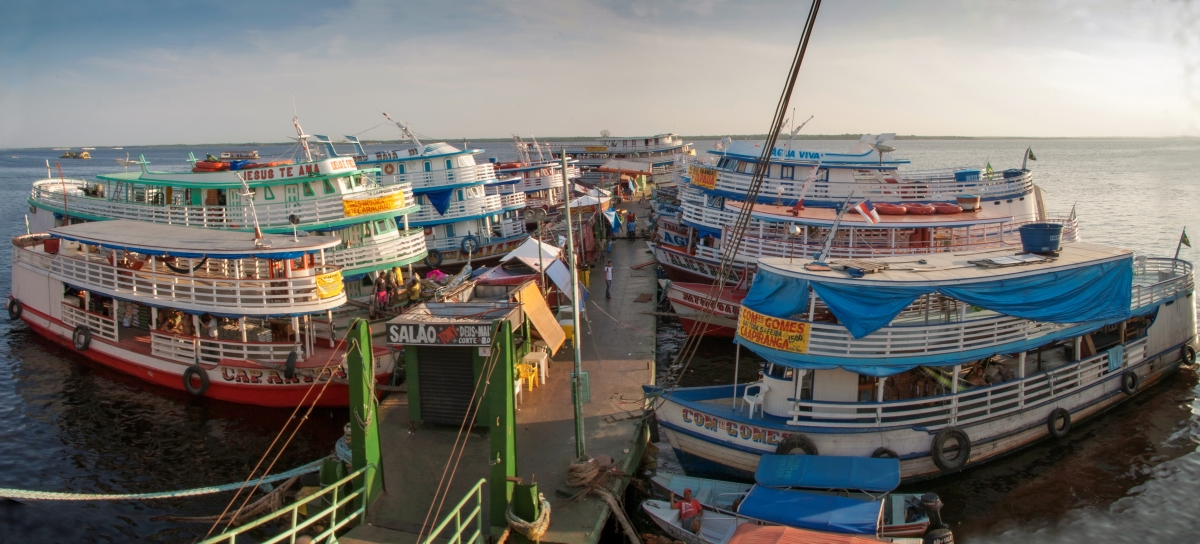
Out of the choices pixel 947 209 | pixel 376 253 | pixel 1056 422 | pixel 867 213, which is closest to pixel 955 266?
pixel 1056 422

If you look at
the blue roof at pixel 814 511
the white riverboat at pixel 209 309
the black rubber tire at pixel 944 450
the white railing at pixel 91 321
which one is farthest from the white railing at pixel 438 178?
the blue roof at pixel 814 511

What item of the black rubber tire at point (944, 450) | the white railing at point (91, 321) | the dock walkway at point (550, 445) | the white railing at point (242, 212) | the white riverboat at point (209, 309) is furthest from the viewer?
the white railing at point (242, 212)

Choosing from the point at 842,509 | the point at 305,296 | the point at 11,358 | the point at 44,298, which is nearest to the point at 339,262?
the point at 305,296

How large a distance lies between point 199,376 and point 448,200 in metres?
16.6

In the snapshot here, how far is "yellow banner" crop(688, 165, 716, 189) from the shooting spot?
29375 mm

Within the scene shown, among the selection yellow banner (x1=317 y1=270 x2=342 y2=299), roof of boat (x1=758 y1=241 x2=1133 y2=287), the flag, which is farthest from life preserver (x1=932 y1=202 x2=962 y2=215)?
yellow banner (x1=317 y1=270 x2=342 y2=299)

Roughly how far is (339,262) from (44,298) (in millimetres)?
9976

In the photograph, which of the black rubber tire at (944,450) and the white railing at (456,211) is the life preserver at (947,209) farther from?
the white railing at (456,211)

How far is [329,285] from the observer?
747 inches

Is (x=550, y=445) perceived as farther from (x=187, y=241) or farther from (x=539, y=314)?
(x=187, y=241)

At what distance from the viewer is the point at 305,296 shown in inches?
730

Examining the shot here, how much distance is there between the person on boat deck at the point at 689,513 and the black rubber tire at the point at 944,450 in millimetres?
5547

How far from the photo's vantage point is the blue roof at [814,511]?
1123 centimetres

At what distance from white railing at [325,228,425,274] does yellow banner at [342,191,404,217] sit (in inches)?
41.2
